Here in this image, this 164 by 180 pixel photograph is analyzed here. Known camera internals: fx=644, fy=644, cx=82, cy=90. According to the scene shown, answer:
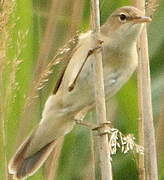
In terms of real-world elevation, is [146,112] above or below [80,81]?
below

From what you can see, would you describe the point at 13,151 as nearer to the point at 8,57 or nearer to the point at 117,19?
the point at 8,57

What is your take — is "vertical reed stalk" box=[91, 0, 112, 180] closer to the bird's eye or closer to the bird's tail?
the bird's eye

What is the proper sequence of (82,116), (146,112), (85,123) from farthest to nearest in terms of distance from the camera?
(82,116) < (85,123) < (146,112)

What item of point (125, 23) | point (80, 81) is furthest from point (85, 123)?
point (125, 23)

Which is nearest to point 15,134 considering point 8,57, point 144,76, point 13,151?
point 13,151

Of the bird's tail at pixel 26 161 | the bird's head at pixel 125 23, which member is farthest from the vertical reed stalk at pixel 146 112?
the bird's tail at pixel 26 161

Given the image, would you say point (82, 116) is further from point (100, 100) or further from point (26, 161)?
point (100, 100)
